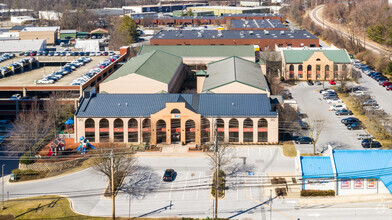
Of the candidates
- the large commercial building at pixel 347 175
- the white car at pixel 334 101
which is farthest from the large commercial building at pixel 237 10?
the large commercial building at pixel 347 175

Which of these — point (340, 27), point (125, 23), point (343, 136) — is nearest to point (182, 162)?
point (343, 136)

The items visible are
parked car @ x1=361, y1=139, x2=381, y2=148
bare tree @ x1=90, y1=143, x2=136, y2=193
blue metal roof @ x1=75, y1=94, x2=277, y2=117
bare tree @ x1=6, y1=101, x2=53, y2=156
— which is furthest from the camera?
blue metal roof @ x1=75, y1=94, x2=277, y2=117

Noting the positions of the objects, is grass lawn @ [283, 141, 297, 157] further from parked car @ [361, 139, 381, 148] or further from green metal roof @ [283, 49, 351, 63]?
green metal roof @ [283, 49, 351, 63]

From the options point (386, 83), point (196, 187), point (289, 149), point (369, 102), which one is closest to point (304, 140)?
point (289, 149)

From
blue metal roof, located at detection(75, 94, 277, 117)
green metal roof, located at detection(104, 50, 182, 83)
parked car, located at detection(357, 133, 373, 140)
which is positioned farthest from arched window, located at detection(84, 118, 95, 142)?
parked car, located at detection(357, 133, 373, 140)

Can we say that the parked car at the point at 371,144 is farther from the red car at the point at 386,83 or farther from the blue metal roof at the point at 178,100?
the red car at the point at 386,83
